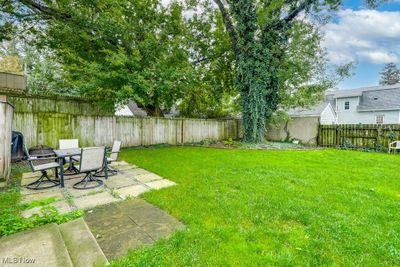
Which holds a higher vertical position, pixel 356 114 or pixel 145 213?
pixel 356 114

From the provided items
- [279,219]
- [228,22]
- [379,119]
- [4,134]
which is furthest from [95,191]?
[379,119]

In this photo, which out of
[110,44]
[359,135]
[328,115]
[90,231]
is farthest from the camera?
[328,115]

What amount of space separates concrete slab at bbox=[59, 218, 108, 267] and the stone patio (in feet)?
2.09

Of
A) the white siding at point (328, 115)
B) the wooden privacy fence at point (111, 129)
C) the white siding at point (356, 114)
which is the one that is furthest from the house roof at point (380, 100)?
the wooden privacy fence at point (111, 129)

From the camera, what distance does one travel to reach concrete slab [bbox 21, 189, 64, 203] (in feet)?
11.6

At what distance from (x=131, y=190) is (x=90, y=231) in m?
1.57

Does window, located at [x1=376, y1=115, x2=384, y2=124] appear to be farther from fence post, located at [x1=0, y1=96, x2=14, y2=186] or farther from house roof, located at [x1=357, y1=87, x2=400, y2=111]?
fence post, located at [x1=0, y1=96, x2=14, y2=186]

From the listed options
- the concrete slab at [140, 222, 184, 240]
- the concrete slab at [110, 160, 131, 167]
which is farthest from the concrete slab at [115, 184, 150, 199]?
the concrete slab at [110, 160, 131, 167]

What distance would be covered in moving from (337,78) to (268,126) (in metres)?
4.61

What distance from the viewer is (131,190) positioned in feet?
13.3

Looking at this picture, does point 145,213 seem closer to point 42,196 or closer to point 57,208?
point 57,208

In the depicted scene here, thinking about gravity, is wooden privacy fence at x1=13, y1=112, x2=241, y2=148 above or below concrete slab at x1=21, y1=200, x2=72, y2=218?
above

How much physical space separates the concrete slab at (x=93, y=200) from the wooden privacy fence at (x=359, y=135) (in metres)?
11.3

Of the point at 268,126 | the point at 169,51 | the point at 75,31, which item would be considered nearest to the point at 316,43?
the point at 268,126
